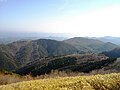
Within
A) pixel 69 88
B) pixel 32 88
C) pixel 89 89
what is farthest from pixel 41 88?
pixel 89 89

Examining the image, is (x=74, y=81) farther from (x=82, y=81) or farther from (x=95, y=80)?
(x=95, y=80)

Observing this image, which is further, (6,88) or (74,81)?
(74,81)

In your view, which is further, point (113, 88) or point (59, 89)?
point (113, 88)

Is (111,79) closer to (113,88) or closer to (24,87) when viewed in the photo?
(113,88)

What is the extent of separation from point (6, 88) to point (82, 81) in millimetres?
8242

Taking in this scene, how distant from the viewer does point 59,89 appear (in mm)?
22953

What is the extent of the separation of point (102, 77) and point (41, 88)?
327 inches

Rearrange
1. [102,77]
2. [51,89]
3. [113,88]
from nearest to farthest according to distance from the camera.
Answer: [51,89] → [113,88] → [102,77]

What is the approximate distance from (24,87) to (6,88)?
5.98 feet

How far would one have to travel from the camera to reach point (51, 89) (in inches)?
904

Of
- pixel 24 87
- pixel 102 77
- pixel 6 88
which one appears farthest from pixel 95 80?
pixel 6 88

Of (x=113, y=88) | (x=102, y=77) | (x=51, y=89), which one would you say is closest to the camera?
(x=51, y=89)

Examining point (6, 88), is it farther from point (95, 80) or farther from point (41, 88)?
point (95, 80)

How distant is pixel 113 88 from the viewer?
1008 inches
